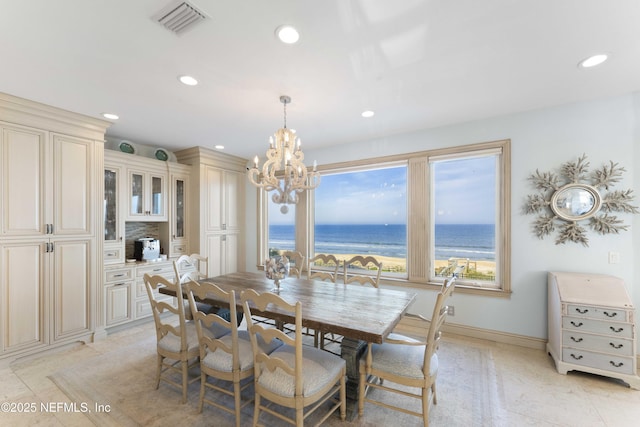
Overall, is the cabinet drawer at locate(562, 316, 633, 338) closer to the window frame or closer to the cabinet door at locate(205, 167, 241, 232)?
the window frame

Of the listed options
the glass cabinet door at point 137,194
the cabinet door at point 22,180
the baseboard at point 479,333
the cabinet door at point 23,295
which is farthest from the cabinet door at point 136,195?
the baseboard at point 479,333

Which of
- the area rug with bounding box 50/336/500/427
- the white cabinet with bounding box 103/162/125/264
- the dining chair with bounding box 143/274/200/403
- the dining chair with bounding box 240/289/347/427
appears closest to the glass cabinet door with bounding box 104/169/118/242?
the white cabinet with bounding box 103/162/125/264

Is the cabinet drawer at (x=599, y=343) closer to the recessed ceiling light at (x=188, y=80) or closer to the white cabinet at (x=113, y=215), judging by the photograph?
the recessed ceiling light at (x=188, y=80)

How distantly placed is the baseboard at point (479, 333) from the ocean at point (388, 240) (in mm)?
849

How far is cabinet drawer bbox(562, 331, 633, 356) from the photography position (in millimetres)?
2309

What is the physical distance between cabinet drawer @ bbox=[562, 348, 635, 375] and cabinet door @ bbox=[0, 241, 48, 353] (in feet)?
16.9

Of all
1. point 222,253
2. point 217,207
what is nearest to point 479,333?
point 222,253

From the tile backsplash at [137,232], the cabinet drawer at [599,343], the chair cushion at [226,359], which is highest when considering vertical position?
the tile backsplash at [137,232]

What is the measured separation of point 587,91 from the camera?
261 cm

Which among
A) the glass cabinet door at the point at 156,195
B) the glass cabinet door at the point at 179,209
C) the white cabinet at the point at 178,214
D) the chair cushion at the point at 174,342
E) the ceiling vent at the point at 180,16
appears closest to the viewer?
the ceiling vent at the point at 180,16

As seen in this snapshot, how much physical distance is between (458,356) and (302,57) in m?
3.18

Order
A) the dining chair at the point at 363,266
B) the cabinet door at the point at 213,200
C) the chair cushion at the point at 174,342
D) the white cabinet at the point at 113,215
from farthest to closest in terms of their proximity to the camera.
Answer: the cabinet door at the point at 213,200
the white cabinet at the point at 113,215
the dining chair at the point at 363,266
the chair cushion at the point at 174,342

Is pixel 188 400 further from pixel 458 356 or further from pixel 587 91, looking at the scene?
pixel 587 91

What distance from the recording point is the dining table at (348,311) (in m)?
1.76
